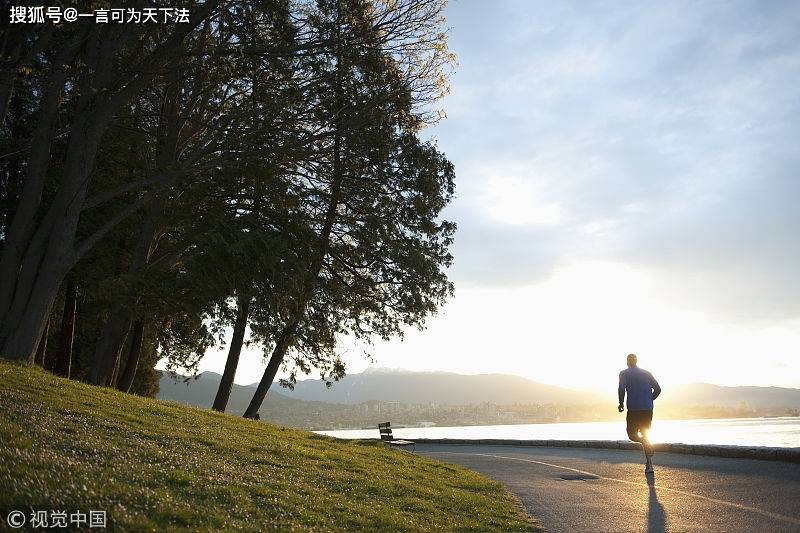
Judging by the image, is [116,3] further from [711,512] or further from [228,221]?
[711,512]

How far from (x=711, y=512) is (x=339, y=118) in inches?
626

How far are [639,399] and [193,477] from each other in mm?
9603

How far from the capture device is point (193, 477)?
25.4ft

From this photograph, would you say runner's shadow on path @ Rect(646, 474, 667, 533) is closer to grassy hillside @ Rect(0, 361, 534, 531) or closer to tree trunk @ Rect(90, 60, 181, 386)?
grassy hillside @ Rect(0, 361, 534, 531)

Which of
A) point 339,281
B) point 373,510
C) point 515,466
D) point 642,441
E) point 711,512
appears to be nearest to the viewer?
point 373,510

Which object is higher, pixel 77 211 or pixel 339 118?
pixel 339 118

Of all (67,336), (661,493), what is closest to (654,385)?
(661,493)

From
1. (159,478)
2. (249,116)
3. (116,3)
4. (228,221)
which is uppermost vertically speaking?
(116,3)

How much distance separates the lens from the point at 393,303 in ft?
87.5

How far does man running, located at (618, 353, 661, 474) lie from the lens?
13473 mm

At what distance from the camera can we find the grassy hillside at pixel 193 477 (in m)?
5.97

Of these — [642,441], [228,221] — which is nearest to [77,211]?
[228,221]

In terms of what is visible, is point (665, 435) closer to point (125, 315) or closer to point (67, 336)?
point (67, 336)

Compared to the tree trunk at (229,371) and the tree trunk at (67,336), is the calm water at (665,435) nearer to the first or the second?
the tree trunk at (229,371)
